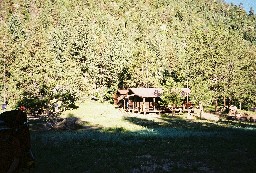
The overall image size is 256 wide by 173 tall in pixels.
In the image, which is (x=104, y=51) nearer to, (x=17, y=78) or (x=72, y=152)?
(x=17, y=78)

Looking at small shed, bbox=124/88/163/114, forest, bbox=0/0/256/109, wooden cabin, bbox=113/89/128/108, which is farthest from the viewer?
wooden cabin, bbox=113/89/128/108

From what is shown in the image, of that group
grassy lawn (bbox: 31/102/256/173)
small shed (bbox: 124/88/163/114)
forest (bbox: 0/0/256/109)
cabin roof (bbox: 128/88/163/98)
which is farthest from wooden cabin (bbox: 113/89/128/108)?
grassy lawn (bbox: 31/102/256/173)

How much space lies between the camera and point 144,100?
5156 centimetres

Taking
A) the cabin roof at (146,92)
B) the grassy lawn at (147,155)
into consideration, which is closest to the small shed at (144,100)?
the cabin roof at (146,92)

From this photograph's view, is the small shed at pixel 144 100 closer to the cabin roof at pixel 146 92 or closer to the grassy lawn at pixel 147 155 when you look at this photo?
the cabin roof at pixel 146 92

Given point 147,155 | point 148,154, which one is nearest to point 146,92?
point 148,154

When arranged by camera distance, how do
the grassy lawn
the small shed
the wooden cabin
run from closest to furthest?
1. the grassy lawn
2. the small shed
3. the wooden cabin

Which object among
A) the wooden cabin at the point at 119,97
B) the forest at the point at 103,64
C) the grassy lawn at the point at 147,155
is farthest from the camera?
the wooden cabin at the point at 119,97

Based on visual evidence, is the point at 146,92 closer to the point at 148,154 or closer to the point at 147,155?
the point at 148,154

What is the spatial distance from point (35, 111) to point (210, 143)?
33.4 meters

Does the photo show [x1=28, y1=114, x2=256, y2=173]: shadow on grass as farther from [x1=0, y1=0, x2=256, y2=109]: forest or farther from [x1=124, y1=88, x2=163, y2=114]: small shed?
[x1=124, y1=88, x2=163, y2=114]: small shed

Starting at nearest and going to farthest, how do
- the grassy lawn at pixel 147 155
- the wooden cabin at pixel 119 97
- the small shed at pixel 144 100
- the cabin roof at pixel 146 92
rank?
1. the grassy lawn at pixel 147 155
2. the small shed at pixel 144 100
3. the cabin roof at pixel 146 92
4. the wooden cabin at pixel 119 97

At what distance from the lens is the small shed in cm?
5216

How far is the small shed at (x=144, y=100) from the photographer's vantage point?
171ft
